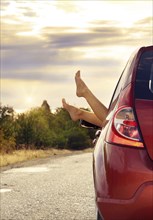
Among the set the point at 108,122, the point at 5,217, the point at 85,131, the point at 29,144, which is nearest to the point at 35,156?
the point at 29,144

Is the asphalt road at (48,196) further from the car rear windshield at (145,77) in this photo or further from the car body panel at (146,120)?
the car body panel at (146,120)

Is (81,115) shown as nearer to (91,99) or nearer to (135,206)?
(91,99)

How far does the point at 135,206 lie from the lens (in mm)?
3516

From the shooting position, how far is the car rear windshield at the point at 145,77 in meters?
3.70

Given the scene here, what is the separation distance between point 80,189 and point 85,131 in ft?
112

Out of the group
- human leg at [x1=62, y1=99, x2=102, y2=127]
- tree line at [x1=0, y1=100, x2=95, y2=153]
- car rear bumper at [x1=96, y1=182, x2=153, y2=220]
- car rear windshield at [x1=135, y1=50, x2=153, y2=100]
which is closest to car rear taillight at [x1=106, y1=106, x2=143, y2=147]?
car rear windshield at [x1=135, y1=50, x2=153, y2=100]

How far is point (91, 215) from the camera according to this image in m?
9.96

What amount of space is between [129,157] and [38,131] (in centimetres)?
3817

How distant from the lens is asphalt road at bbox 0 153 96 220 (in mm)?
10273

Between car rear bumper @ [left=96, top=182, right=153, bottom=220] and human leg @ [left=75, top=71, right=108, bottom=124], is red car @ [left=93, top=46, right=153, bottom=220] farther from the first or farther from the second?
human leg @ [left=75, top=71, right=108, bottom=124]

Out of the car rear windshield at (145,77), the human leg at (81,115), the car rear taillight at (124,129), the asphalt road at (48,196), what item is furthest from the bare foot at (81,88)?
the asphalt road at (48,196)

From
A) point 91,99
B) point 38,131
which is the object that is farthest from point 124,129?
point 38,131

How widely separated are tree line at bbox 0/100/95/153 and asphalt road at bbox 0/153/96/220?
16.2 m

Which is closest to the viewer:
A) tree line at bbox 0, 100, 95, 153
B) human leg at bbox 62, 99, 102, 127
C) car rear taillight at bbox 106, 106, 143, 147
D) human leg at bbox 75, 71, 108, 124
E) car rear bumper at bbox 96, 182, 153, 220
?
car rear bumper at bbox 96, 182, 153, 220
